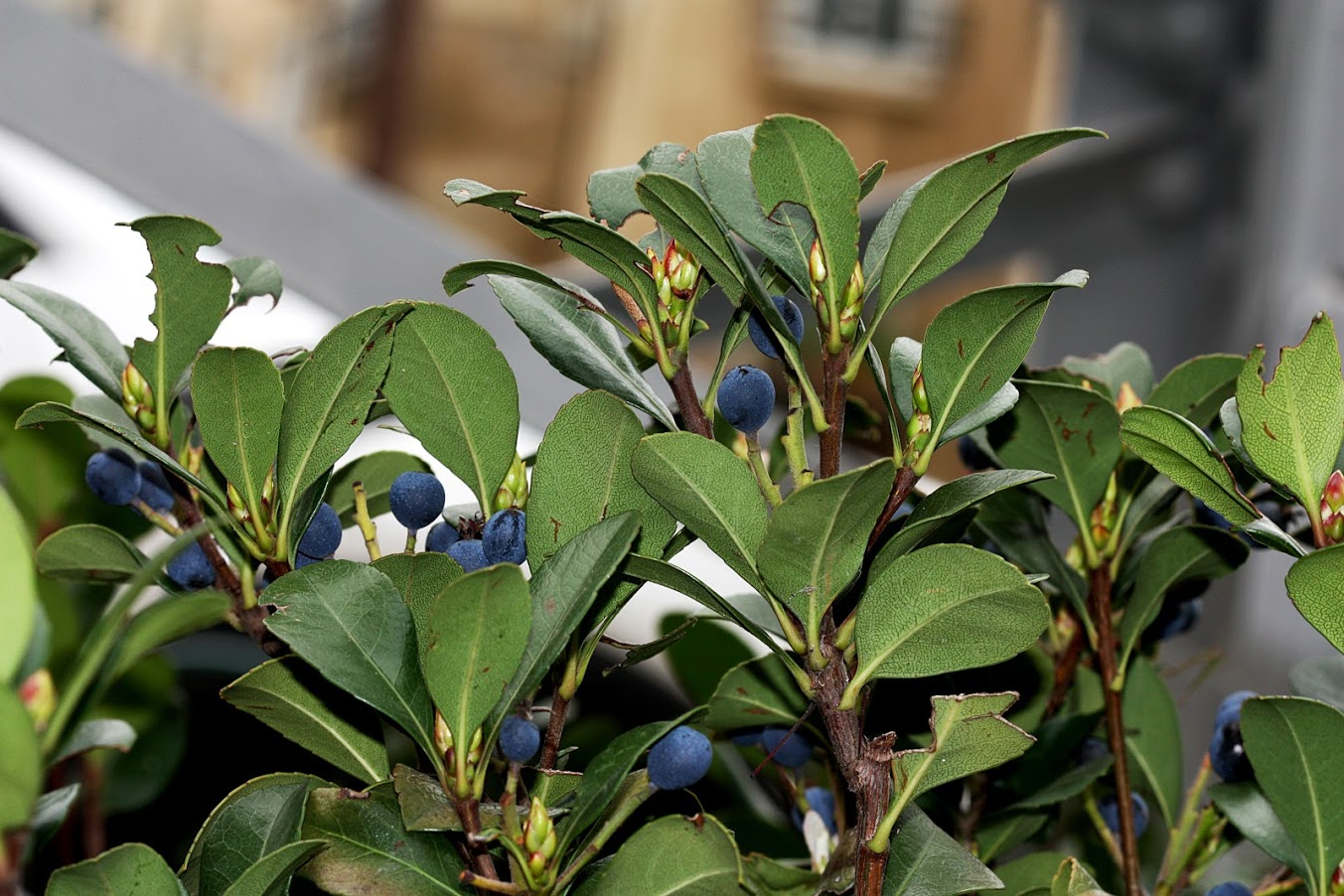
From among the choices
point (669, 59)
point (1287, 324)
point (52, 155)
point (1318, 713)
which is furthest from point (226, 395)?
point (669, 59)

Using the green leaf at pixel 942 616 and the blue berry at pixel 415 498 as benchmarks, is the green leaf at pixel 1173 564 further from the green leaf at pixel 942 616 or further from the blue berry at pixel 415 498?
the blue berry at pixel 415 498

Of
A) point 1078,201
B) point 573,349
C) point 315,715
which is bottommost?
point 1078,201

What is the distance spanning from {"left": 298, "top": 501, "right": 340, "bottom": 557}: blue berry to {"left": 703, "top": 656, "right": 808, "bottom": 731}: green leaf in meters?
0.13

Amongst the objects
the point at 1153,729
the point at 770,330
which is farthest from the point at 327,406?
the point at 1153,729

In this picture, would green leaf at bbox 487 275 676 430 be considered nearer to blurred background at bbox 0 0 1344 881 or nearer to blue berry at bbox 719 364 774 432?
blue berry at bbox 719 364 774 432

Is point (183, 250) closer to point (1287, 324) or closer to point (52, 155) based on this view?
point (52, 155)

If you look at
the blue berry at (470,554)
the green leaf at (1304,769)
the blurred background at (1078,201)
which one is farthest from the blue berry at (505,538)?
the blurred background at (1078,201)

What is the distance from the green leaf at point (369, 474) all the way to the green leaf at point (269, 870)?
0.52 ft

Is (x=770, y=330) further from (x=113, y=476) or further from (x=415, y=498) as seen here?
(x=113, y=476)

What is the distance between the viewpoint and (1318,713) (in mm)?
382

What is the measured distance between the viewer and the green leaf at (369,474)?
18.7 inches

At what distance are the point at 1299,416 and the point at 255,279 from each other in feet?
1.08

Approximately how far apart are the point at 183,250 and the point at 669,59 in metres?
7.93

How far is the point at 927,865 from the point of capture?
377 mm
